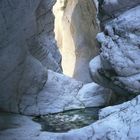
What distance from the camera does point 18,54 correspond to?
512 cm

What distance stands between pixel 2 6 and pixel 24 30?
0.73m

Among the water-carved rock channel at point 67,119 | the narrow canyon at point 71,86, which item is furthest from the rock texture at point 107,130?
the water-carved rock channel at point 67,119

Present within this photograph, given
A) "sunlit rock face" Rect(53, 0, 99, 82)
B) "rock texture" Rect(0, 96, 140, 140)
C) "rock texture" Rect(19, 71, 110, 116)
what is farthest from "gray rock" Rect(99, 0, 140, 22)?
"sunlit rock face" Rect(53, 0, 99, 82)

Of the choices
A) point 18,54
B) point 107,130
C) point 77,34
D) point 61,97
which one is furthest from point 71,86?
point 77,34

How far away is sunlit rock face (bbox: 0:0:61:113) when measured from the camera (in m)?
4.64

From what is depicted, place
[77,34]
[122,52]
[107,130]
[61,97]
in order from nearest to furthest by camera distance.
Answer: [107,130]
[122,52]
[61,97]
[77,34]

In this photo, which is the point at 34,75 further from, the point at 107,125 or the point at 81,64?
the point at 81,64

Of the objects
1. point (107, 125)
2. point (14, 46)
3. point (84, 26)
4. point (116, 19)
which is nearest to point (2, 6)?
point (14, 46)

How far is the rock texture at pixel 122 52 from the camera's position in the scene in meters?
4.65

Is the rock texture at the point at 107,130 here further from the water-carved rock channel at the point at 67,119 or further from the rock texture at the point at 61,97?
the rock texture at the point at 61,97

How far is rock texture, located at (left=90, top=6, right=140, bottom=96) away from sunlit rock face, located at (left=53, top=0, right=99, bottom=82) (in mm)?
2920

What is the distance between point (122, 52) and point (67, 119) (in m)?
1.13

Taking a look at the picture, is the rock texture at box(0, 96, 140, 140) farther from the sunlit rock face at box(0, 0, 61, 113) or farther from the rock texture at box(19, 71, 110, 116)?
the rock texture at box(19, 71, 110, 116)

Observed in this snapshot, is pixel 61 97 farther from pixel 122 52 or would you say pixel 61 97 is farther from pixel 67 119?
pixel 122 52
